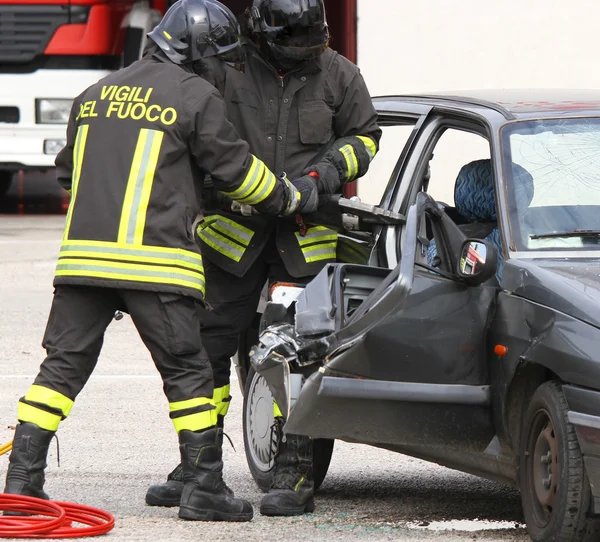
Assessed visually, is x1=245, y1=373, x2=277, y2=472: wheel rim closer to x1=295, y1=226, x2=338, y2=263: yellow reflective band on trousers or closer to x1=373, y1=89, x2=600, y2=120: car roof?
x1=295, y1=226, x2=338, y2=263: yellow reflective band on trousers

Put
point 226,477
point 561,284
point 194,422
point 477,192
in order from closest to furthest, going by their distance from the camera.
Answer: point 561,284 → point 194,422 → point 477,192 → point 226,477

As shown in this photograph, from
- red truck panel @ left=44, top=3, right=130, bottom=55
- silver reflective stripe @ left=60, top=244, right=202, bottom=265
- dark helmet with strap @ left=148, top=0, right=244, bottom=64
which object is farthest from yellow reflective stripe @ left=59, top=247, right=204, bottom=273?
red truck panel @ left=44, top=3, right=130, bottom=55

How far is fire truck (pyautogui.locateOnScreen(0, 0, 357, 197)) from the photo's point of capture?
1399 cm

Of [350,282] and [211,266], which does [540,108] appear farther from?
[211,266]

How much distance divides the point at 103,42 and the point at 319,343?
9769mm

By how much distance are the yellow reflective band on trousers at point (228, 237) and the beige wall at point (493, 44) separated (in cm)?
836

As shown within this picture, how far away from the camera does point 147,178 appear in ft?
16.1

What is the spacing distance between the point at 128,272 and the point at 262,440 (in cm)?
117

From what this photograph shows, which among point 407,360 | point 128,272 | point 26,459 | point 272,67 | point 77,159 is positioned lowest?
point 26,459

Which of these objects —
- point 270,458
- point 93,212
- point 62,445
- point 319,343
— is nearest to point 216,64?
point 93,212

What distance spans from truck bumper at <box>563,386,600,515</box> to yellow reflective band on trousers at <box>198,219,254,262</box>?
5.48 feet

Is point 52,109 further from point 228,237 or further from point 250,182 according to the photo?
point 250,182

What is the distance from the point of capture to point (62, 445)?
6504 millimetres

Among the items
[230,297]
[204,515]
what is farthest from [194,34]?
[204,515]
